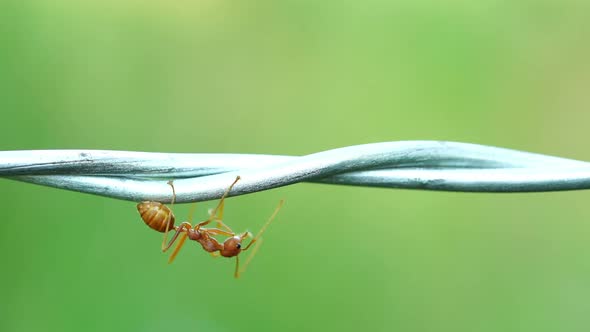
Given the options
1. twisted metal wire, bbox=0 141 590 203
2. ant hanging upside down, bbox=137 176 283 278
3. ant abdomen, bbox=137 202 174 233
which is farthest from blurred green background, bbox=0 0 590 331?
twisted metal wire, bbox=0 141 590 203

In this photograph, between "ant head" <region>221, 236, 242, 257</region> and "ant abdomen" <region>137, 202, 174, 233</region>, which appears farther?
"ant head" <region>221, 236, 242, 257</region>

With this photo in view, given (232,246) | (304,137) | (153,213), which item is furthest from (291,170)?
(304,137)

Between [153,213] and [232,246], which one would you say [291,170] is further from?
[232,246]

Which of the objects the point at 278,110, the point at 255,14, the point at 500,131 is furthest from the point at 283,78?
the point at 500,131

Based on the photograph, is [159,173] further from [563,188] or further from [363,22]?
[363,22]

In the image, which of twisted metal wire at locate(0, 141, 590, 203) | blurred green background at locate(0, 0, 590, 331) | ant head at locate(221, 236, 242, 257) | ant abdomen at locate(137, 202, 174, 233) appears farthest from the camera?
blurred green background at locate(0, 0, 590, 331)

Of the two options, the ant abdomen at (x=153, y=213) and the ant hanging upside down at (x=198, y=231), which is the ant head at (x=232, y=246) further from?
the ant abdomen at (x=153, y=213)

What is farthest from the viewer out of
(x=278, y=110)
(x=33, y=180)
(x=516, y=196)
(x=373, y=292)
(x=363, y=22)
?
(x=363, y=22)

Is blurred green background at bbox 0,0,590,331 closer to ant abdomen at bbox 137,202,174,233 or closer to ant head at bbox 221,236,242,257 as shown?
ant head at bbox 221,236,242,257
